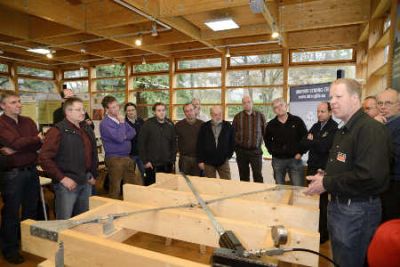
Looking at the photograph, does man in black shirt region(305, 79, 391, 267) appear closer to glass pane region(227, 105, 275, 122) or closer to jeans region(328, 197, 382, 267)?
jeans region(328, 197, 382, 267)

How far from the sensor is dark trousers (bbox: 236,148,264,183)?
4184 mm

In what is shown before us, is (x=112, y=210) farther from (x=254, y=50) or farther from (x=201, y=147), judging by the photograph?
(x=254, y=50)

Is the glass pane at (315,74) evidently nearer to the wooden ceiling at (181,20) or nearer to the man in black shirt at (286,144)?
the wooden ceiling at (181,20)

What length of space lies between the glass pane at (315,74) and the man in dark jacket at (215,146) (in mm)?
3482

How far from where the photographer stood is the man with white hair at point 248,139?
4.18m

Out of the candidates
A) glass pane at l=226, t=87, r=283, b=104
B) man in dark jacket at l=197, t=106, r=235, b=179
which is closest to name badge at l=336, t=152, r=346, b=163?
man in dark jacket at l=197, t=106, r=235, b=179

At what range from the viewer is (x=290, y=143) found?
350 cm

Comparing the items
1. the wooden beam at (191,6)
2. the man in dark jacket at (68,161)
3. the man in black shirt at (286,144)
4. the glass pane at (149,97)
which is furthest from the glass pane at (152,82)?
the man in dark jacket at (68,161)

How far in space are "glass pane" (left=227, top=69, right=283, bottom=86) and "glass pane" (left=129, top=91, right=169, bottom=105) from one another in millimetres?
2140

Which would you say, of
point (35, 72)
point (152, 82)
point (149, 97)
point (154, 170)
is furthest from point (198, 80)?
point (35, 72)

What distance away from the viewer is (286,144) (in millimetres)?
3516

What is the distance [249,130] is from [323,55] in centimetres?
346

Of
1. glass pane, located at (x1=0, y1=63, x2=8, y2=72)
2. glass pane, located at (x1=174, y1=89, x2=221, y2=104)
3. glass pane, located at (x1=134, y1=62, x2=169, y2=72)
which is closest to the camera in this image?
glass pane, located at (x1=174, y1=89, x2=221, y2=104)

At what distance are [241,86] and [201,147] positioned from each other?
366cm
